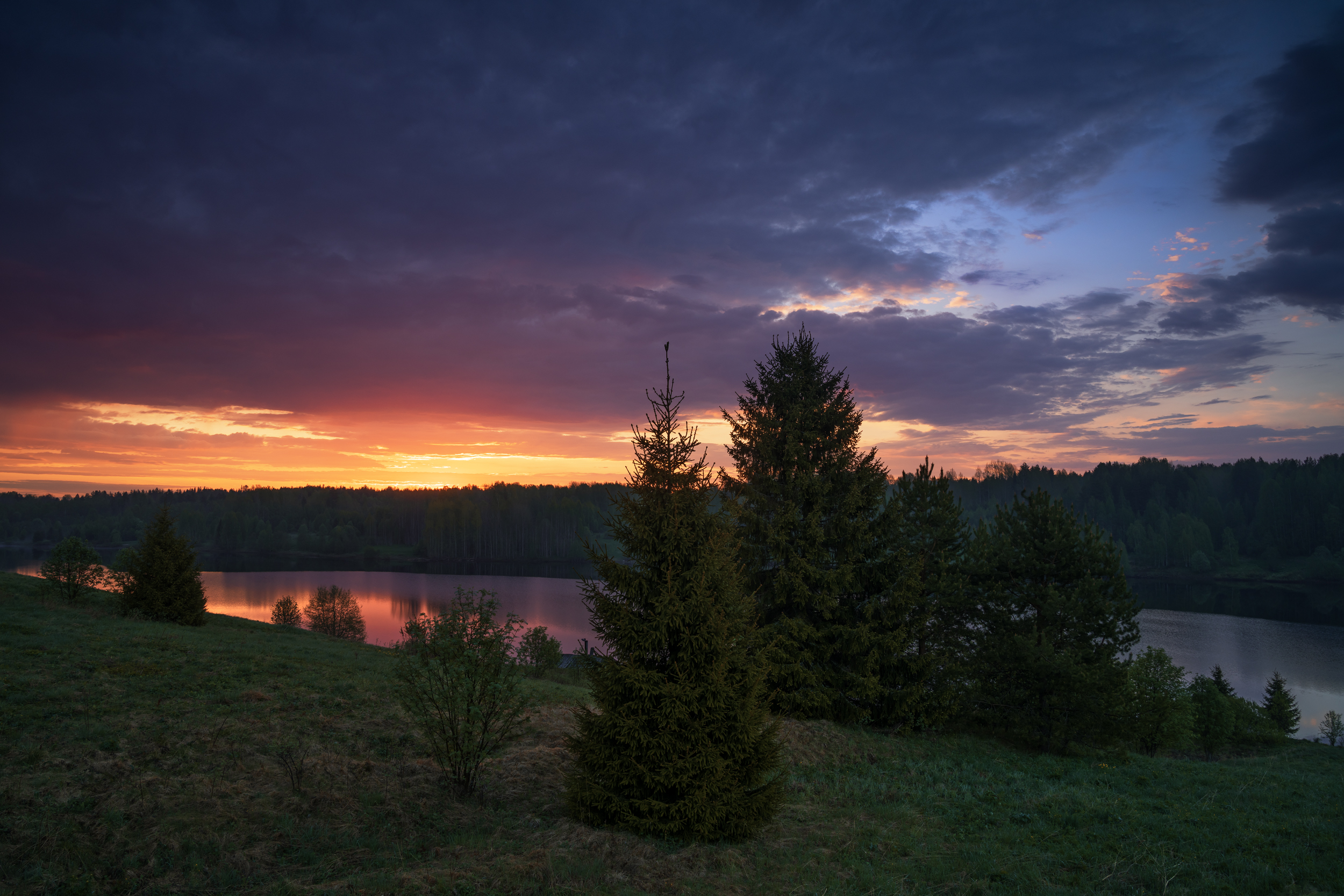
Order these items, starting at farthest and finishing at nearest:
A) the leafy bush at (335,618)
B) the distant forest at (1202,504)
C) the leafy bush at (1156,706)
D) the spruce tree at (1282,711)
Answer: the distant forest at (1202,504)
the leafy bush at (335,618)
the spruce tree at (1282,711)
the leafy bush at (1156,706)

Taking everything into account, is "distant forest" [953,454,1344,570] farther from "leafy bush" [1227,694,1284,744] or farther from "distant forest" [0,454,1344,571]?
"leafy bush" [1227,694,1284,744]

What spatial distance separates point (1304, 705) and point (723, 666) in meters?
55.8

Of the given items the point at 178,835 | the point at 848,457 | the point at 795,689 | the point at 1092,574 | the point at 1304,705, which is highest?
the point at 848,457

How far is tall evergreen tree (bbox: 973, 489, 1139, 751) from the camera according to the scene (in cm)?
1716

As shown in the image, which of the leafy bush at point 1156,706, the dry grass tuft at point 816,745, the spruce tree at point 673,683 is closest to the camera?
the spruce tree at point 673,683

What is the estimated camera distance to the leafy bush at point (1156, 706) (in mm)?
19156

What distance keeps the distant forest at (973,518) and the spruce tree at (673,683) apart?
8791 centimetres

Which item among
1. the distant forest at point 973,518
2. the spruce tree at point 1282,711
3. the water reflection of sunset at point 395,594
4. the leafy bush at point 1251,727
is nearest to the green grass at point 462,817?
the leafy bush at point 1251,727

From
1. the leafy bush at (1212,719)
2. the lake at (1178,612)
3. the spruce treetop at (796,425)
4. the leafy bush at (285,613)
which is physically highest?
the spruce treetop at (796,425)

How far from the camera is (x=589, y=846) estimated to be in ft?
23.7

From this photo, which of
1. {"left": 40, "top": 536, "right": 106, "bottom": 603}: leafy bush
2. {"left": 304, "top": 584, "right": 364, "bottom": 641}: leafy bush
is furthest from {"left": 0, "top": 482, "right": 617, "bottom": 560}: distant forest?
{"left": 40, "top": 536, "right": 106, "bottom": 603}: leafy bush

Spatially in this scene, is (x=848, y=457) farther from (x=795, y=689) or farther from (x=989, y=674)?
(x=989, y=674)

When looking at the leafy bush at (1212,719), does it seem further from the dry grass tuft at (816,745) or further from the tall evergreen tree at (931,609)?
the dry grass tuft at (816,745)

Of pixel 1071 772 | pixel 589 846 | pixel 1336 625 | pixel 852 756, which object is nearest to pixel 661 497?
pixel 589 846
